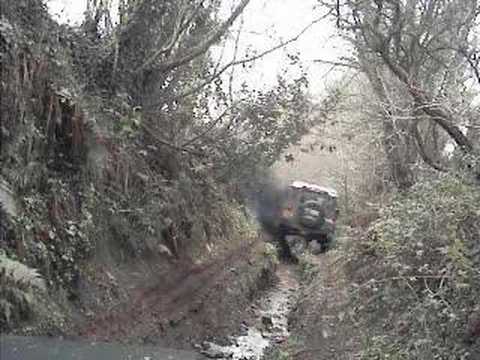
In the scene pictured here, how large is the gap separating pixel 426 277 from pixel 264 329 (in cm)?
502

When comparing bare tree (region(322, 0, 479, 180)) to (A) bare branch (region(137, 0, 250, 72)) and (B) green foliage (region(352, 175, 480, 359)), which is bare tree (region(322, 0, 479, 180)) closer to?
(B) green foliage (region(352, 175, 480, 359))

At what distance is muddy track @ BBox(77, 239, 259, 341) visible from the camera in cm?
949

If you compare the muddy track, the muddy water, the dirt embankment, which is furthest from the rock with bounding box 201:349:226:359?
the muddy track

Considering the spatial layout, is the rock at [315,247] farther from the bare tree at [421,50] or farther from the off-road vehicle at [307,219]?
the bare tree at [421,50]

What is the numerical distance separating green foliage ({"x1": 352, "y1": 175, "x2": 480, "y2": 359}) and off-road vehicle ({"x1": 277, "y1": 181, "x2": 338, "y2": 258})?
418 inches

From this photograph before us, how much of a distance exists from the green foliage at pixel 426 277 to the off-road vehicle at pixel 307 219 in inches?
418

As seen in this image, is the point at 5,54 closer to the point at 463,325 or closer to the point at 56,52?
the point at 56,52

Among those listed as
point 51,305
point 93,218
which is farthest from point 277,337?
point 51,305

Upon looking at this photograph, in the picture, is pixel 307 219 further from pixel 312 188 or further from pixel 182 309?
pixel 182 309

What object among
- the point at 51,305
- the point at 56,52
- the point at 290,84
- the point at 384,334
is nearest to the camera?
the point at 51,305

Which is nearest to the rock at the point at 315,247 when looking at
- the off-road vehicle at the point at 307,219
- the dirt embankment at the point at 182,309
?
the off-road vehicle at the point at 307,219

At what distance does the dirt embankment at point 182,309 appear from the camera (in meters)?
9.75

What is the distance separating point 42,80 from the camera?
9.74m

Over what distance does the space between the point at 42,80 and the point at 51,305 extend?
125 inches
